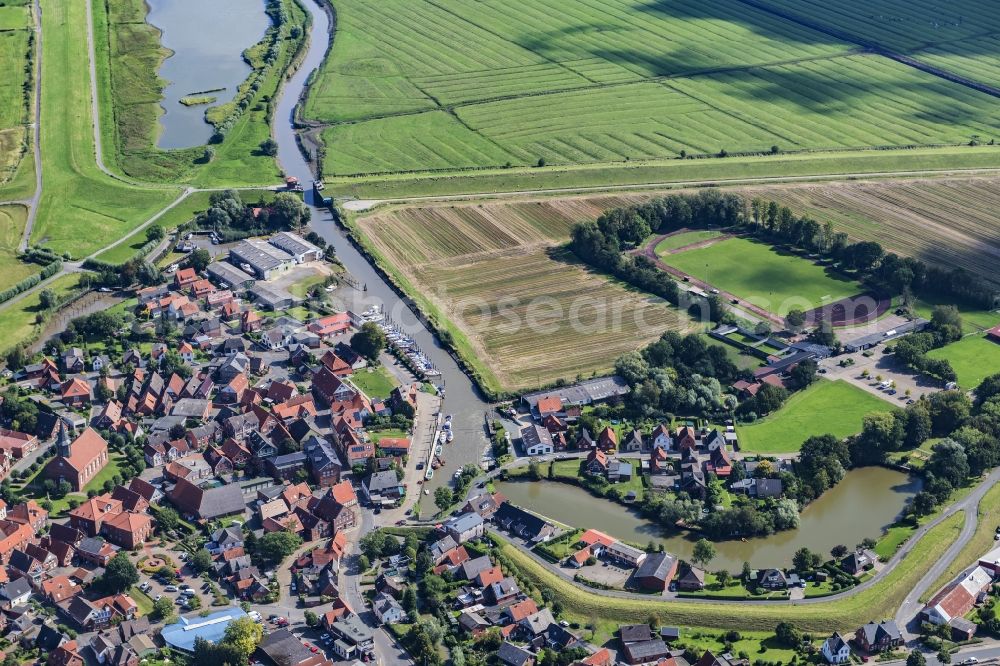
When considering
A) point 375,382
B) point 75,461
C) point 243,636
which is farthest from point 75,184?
point 243,636

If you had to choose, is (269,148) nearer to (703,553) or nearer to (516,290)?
(516,290)

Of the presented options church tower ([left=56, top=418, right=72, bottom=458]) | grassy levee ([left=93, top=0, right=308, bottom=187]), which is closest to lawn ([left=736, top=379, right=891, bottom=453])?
church tower ([left=56, top=418, right=72, bottom=458])

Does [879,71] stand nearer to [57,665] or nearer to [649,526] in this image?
[649,526]

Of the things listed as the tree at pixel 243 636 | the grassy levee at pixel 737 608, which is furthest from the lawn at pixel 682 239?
the tree at pixel 243 636

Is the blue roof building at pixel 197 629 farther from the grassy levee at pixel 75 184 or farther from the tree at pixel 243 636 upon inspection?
the grassy levee at pixel 75 184

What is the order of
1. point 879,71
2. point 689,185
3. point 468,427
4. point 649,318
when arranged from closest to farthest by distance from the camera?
point 468,427 → point 649,318 → point 689,185 → point 879,71

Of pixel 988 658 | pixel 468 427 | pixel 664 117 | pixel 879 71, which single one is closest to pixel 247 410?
pixel 468 427
